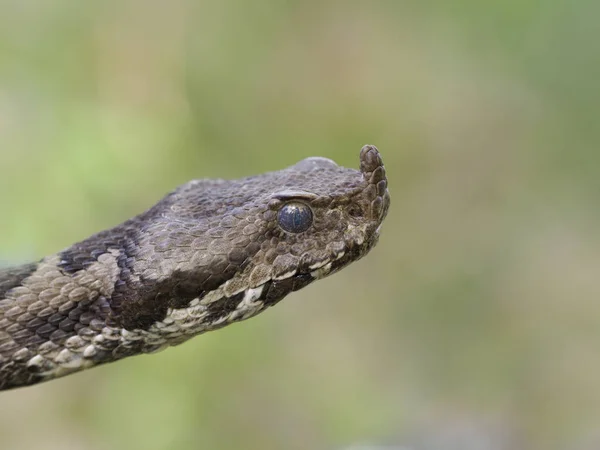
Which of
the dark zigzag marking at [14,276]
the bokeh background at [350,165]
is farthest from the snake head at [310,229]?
the bokeh background at [350,165]

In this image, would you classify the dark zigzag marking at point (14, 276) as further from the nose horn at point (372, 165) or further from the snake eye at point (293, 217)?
the nose horn at point (372, 165)

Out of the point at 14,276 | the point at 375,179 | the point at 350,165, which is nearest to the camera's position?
the point at 375,179

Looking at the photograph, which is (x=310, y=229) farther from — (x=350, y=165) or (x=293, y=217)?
(x=350, y=165)

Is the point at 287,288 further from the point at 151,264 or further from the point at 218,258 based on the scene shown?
the point at 151,264

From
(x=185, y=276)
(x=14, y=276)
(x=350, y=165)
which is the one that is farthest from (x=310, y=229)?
(x=350, y=165)

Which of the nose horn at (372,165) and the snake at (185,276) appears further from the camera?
the nose horn at (372,165)

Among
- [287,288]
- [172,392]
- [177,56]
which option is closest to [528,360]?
[172,392]

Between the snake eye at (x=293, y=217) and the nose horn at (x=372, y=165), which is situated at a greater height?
the nose horn at (x=372, y=165)
